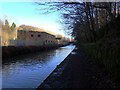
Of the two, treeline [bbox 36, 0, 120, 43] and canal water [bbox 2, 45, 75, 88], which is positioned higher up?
treeline [bbox 36, 0, 120, 43]

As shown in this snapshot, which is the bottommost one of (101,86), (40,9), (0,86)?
(0,86)

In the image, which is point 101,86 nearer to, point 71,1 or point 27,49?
point 71,1

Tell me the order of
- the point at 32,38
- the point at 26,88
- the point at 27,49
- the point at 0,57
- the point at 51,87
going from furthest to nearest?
the point at 32,38
the point at 27,49
the point at 0,57
the point at 26,88
the point at 51,87

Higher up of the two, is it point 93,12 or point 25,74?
point 93,12

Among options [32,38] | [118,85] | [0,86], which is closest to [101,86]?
[118,85]

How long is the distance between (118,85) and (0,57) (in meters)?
14.4

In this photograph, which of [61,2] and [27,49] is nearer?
[61,2]

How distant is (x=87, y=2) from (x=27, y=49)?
14751 mm

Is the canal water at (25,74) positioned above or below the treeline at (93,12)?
below

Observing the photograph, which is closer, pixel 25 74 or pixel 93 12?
pixel 25 74

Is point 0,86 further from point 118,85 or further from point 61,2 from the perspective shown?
point 61,2

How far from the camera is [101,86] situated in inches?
170

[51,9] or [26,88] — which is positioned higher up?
[51,9]

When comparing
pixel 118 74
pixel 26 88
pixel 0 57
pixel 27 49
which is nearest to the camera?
pixel 118 74
